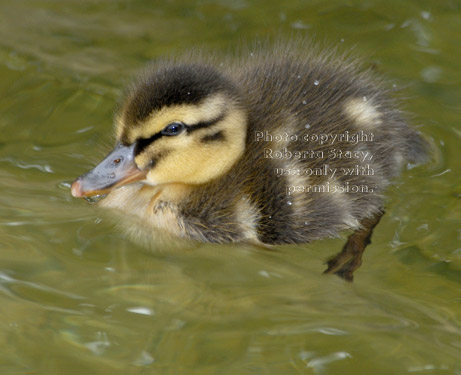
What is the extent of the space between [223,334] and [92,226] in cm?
66

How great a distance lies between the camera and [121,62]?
137 inches

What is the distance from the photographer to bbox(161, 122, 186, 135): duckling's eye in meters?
2.29

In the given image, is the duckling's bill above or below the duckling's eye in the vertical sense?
below

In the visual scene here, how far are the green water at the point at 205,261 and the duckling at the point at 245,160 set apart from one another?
0.25 feet

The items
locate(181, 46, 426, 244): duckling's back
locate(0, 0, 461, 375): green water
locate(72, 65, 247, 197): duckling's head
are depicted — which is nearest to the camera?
locate(0, 0, 461, 375): green water

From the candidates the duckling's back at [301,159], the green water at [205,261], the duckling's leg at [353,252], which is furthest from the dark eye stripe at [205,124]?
the duckling's leg at [353,252]

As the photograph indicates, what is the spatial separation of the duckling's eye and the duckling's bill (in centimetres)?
12

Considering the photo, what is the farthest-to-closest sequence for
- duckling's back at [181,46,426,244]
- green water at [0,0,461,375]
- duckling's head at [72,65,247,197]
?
1. duckling's back at [181,46,426,244]
2. duckling's head at [72,65,247,197]
3. green water at [0,0,461,375]

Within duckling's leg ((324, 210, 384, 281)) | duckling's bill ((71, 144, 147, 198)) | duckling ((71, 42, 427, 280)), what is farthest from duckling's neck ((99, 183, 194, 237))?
duckling's leg ((324, 210, 384, 281))

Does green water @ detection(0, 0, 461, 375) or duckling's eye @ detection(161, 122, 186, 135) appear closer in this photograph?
green water @ detection(0, 0, 461, 375)

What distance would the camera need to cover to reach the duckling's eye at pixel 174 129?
7.53ft

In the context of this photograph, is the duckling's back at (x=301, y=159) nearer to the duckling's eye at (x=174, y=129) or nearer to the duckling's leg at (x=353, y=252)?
the duckling's leg at (x=353, y=252)

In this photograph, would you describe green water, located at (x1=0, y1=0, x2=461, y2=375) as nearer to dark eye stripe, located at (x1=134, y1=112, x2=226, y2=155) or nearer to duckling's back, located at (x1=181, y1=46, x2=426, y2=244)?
duckling's back, located at (x1=181, y1=46, x2=426, y2=244)

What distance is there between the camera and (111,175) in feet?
7.70
